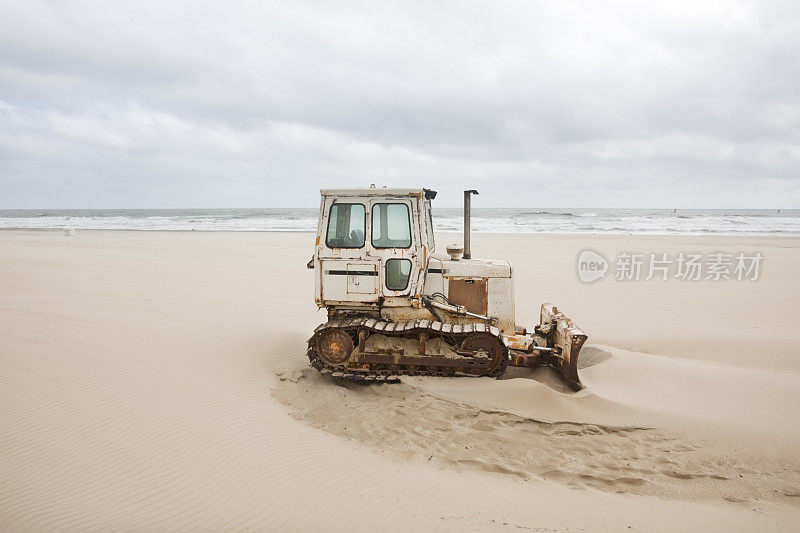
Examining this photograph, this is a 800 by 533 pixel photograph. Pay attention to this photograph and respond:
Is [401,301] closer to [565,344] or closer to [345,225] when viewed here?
[345,225]

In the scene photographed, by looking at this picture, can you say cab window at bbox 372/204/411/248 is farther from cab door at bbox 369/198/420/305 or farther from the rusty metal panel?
the rusty metal panel

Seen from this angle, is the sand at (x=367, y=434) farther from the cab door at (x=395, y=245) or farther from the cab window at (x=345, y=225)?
the cab window at (x=345, y=225)

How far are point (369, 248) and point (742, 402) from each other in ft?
18.6

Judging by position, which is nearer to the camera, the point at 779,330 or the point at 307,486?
the point at 307,486

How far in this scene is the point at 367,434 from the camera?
17.8ft

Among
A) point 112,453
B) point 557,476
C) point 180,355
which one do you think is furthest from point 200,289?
point 557,476

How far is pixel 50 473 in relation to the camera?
4504mm

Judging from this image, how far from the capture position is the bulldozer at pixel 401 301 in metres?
6.51

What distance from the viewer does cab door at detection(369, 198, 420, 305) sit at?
6547 mm

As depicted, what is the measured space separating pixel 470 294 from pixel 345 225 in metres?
2.10

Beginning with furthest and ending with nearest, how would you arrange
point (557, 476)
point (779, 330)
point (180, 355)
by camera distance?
point (779, 330) → point (180, 355) → point (557, 476)

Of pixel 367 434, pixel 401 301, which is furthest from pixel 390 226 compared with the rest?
pixel 367 434

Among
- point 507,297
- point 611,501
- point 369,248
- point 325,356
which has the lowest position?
point 611,501

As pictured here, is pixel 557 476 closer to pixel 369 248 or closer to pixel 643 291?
pixel 369 248
